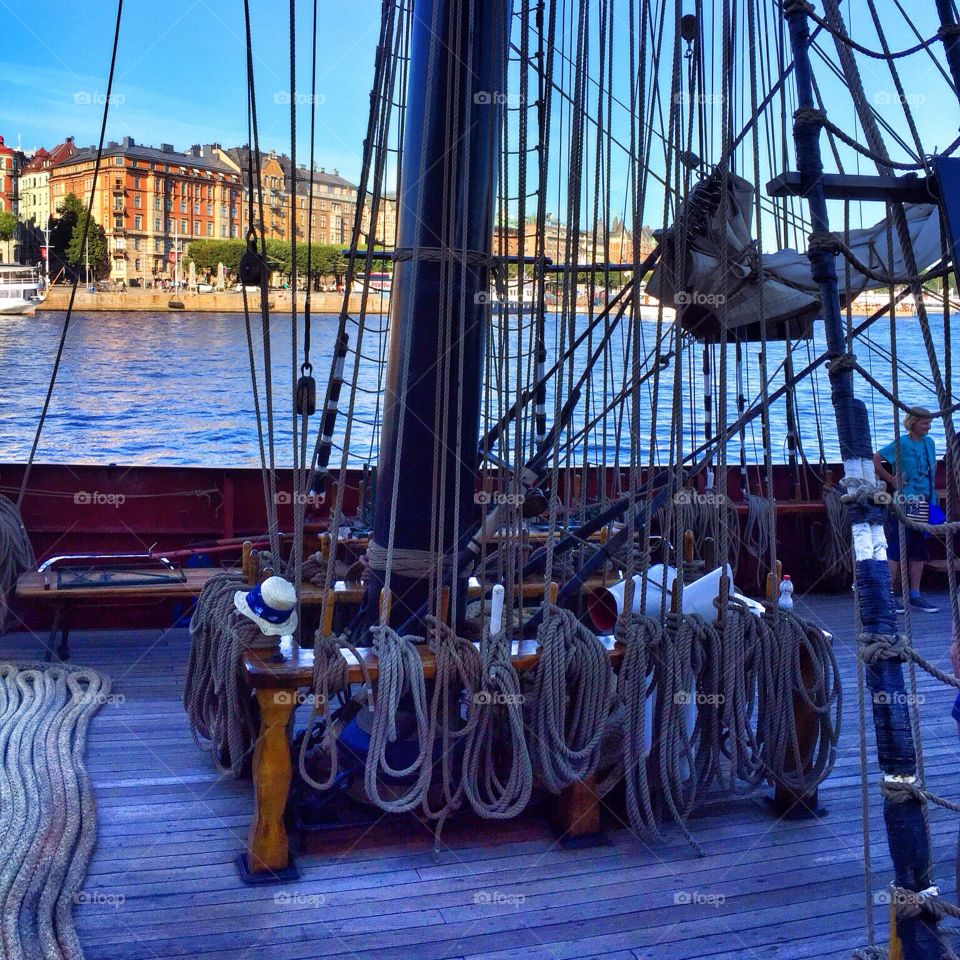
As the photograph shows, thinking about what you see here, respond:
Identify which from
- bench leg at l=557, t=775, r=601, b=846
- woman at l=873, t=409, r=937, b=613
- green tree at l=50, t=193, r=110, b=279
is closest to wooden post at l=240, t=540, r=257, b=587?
bench leg at l=557, t=775, r=601, b=846

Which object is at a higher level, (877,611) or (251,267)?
(251,267)

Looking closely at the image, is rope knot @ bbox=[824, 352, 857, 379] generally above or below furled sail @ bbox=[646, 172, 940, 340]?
below

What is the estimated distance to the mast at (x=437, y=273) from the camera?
342 centimetres

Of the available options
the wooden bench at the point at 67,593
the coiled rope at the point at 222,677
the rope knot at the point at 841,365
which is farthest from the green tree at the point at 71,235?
the rope knot at the point at 841,365

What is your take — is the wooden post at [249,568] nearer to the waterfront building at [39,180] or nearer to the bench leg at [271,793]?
the bench leg at [271,793]

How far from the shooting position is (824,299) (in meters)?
2.00

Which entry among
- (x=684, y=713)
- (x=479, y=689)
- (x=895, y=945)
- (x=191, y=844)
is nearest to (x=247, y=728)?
(x=191, y=844)

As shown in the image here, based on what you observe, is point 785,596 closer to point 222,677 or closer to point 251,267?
point 222,677

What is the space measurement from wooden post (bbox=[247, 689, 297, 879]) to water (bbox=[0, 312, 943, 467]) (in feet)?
17.8

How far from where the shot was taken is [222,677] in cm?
341

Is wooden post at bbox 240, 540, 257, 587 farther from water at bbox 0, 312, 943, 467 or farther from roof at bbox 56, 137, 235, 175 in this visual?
roof at bbox 56, 137, 235, 175

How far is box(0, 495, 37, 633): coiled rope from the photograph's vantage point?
5.36m

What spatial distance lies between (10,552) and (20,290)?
53739 mm

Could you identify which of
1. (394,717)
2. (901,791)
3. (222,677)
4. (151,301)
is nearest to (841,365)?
(901,791)
